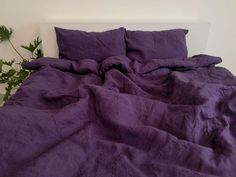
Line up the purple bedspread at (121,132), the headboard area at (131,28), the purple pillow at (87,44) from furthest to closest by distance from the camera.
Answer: the headboard area at (131,28) → the purple pillow at (87,44) → the purple bedspread at (121,132)

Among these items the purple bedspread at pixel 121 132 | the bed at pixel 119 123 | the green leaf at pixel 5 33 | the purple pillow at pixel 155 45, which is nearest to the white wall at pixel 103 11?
the green leaf at pixel 5 33

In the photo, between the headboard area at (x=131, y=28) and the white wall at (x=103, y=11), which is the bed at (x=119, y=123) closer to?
the headboard area at (x=131, y=28)

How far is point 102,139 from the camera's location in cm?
100

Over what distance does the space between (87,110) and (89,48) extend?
0.90 metres

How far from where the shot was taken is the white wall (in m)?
2.11

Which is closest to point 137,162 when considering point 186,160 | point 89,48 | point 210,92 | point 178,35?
point 186,160

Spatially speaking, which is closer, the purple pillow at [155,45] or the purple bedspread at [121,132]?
the purple bedspread at [121,132]

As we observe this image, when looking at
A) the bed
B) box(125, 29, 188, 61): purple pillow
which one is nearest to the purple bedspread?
the bed

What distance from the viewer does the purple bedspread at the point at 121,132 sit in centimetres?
82

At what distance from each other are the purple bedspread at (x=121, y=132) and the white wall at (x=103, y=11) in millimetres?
941

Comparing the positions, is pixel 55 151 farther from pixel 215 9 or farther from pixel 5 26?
pixel 215 9

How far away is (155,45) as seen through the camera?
1.96 metres

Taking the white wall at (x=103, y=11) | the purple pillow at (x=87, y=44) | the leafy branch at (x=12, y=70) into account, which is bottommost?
the leafy branch at (x=12, y=70)

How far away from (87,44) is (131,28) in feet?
1.56
